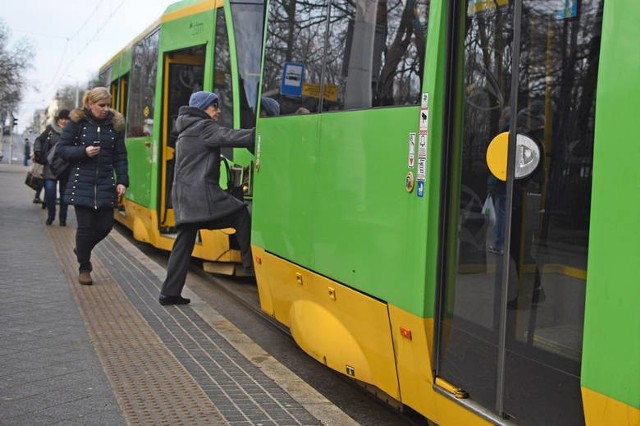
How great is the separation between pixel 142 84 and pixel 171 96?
166 centimetres

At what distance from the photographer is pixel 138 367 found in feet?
16.7

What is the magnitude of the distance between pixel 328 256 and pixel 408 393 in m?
1.04

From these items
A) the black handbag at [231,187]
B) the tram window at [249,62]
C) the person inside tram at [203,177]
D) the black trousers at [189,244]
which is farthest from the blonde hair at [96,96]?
the black trousers at [189,244]

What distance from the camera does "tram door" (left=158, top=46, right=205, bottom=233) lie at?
10.0m

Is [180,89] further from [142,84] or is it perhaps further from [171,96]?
[142,84]

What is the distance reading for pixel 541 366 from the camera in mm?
2914

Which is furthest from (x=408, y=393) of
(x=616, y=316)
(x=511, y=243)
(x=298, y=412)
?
(x=616, y=316)

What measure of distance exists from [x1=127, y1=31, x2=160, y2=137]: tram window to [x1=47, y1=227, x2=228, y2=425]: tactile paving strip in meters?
3.78

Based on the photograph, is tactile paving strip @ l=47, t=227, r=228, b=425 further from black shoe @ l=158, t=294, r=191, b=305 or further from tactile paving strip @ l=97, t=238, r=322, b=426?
black shoe @ l=158, t=294, r=191, b=305

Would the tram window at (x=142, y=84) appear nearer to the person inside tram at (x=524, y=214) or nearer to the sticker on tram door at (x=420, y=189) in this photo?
the sticker on tram door at (x=420, y=189)

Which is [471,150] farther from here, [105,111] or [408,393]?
[105,111]

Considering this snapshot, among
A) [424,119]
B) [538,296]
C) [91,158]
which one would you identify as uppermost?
[424,119]

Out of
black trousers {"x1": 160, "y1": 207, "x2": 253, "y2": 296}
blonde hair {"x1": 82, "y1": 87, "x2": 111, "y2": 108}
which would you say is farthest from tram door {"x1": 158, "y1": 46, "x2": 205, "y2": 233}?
black trousers {"x1": 160, "y1": 207, "x2": 253, "y2": 296}

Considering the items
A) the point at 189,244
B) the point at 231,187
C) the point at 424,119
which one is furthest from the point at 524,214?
the point at 231,187
